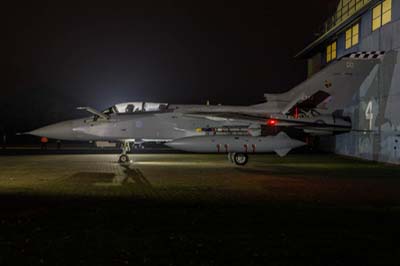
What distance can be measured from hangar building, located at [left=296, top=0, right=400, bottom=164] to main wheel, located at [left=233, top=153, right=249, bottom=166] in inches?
212

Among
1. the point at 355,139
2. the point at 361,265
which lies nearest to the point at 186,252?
the point at 361,265

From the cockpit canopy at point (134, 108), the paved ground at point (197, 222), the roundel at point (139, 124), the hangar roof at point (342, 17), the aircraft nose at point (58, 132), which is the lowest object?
the paved ground at point (197, 222)

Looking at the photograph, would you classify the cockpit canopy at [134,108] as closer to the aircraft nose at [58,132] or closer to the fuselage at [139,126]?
the fuselage at [139,126]

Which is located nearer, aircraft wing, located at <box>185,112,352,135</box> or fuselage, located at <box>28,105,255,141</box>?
aircraft wing, located at <box>185,112,352,135</box>

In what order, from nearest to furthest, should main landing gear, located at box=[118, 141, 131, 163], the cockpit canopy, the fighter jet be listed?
the fighter jet → main landing gear, located at box=[118, 141, 131, 163] → the cockpit canopy

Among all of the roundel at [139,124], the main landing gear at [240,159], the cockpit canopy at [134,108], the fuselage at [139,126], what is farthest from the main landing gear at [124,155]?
the main landing gear at [240,159]

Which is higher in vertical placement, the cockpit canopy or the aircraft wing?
the cockpit canopy

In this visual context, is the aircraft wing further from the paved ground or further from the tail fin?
the paved ground

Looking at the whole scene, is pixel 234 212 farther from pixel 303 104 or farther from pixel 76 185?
pixel 303 104

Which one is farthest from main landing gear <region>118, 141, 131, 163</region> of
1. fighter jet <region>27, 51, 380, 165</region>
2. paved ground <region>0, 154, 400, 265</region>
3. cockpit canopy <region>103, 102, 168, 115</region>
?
paved ground <region>0, 154, 400, 265</region>

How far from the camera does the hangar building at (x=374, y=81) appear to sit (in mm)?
23766

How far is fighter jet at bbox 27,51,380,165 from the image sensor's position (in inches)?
894

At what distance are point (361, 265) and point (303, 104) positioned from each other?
57.6 ft

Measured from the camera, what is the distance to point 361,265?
6164 mm
